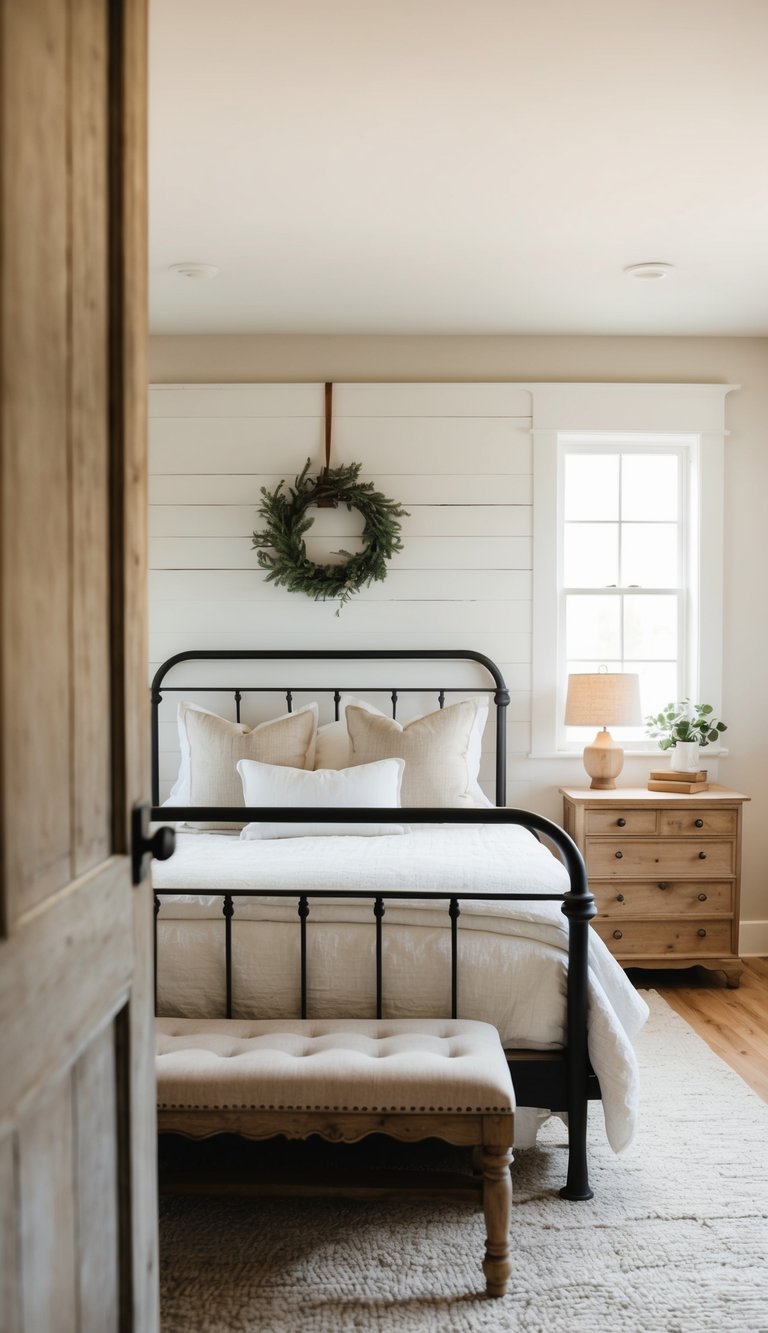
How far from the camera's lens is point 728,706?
186 inches

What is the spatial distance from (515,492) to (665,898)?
5.94ft

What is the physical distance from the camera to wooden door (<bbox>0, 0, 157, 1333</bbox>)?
3.15 feet

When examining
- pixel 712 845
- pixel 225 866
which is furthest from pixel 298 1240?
pixel 712 845

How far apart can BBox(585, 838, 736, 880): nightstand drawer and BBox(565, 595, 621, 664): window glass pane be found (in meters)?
0.92

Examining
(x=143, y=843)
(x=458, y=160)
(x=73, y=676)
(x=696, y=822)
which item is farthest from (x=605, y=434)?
(x=73, y=676)

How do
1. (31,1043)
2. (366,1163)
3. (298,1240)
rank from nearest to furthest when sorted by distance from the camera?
(31,1043), (298,1240), (366,1163)

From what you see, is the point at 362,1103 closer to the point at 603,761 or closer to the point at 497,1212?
the point at 497,1212

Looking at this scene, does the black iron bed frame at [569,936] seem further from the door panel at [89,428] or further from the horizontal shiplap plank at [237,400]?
the horizontal shiplap plank at [237,400]

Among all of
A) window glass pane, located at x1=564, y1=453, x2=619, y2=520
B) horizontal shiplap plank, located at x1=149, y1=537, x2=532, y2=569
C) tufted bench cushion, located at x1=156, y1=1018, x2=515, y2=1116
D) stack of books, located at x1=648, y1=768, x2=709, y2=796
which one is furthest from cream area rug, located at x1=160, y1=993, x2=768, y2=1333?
window glass pane, located at x1=564, y1=453, x2=619, y2=520

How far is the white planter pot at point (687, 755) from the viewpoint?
4453mm

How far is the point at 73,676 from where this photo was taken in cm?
112

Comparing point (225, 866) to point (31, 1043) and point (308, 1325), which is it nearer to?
point (308, 1325)

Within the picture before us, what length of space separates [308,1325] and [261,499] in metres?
3.26

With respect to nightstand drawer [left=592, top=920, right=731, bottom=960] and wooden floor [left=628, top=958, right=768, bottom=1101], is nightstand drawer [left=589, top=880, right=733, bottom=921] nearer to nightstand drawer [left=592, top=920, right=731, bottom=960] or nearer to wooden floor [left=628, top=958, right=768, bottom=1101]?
nightstand drawer [left=592, top=920, right=731, bottom=960]
